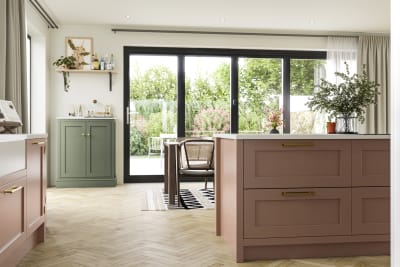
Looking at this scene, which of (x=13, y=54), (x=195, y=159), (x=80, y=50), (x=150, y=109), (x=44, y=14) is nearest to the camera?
(x=13, y=54)

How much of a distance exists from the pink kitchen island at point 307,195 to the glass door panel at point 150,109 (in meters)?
4.06

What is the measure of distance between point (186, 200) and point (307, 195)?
2.46 meters

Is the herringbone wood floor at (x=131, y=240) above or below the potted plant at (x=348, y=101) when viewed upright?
below

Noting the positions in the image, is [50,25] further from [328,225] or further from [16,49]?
[328,225]

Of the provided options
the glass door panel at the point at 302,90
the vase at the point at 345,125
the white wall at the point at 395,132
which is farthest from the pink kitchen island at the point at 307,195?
the glass door panel at the point at 302,90

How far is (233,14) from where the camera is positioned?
580 centimetres

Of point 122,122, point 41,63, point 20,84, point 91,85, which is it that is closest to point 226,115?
point 122,122

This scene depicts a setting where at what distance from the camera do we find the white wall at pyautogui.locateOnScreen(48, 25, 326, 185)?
623 cm

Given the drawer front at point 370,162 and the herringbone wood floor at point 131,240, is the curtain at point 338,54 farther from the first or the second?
the drawer front at point 370,162

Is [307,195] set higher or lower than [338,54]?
lower

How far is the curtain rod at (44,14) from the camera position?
5126 mm

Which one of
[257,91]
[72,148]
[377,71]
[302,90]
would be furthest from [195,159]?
[377,71]

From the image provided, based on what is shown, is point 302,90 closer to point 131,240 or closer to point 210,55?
point 210,55

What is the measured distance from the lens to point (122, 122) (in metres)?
6.41
